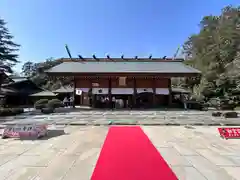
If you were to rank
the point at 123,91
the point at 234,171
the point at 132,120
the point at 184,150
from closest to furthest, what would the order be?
the point at 234,171
the point at 184,150
the point at 132,120
the point at 123,91

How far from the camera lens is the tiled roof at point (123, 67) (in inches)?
796

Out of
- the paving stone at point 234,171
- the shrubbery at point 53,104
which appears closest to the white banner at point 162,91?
the shrubbery at point 53,104

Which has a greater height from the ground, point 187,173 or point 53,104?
point 53,104

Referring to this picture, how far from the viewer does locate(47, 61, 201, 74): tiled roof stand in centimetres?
2022

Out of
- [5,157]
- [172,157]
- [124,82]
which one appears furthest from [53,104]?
[172,157]

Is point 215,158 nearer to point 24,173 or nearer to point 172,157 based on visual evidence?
point 172,157

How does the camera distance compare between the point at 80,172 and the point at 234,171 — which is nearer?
the point at 80,172

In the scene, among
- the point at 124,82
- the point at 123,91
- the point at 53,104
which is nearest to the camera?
the point at 53,104

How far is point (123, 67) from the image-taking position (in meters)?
22.1

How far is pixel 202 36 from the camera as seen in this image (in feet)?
112

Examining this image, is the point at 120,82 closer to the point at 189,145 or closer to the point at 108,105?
the point at 108,105

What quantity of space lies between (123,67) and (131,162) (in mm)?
18211

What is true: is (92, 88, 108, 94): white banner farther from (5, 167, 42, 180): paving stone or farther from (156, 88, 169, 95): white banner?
(5, 167, 42, 180): paving stone

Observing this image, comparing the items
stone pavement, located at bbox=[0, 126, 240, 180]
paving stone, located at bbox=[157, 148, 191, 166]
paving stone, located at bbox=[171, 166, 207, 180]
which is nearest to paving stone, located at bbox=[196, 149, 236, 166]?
stone pavement, located at bbox=[0, 126, 240, 180]
